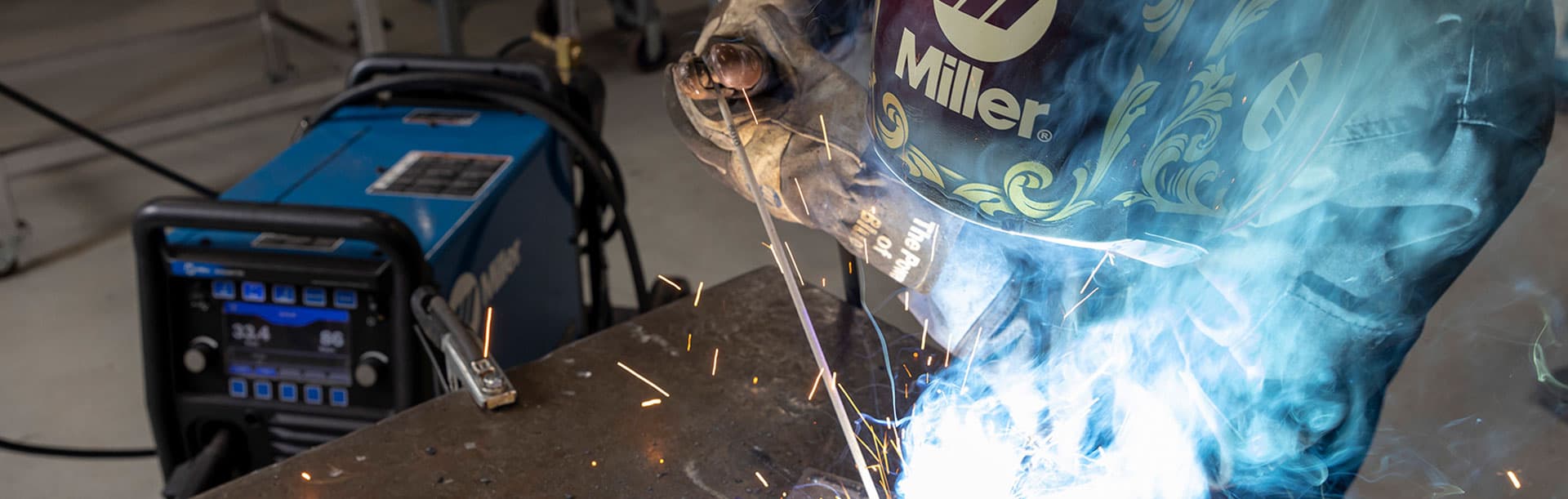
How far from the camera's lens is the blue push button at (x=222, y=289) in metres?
1.42

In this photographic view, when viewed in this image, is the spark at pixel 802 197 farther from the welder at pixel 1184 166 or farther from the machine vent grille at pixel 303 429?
the machine vent grille at pixel 303 429

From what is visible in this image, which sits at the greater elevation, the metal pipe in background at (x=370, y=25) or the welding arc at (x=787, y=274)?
the welding arc at (x=787, y=274)

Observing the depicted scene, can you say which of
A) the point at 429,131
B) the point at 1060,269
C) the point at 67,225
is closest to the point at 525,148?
the point at 429,131

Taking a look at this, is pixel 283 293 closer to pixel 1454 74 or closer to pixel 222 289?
pixel 222 289

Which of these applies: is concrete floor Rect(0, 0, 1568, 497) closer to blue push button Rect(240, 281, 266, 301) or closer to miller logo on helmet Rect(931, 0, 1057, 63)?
miller logo on helmet Rect(931, 0, 1057, 63)

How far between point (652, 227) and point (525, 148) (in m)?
1.37

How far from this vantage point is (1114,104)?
23.6 inches

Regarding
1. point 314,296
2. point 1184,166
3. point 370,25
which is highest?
point 1184,166

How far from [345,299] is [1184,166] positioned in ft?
3.62

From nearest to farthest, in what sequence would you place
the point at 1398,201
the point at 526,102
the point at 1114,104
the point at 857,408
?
the point at 1114,104, the point at 1398,201, the point at 857,408, the point at 526,102

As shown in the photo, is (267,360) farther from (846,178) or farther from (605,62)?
(605,62)

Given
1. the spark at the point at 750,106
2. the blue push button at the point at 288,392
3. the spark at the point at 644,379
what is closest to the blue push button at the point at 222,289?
the blue push button at the point at 288,392

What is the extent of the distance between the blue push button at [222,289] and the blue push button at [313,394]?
0.15 m

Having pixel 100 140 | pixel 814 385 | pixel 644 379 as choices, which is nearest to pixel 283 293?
pixel 644 379
